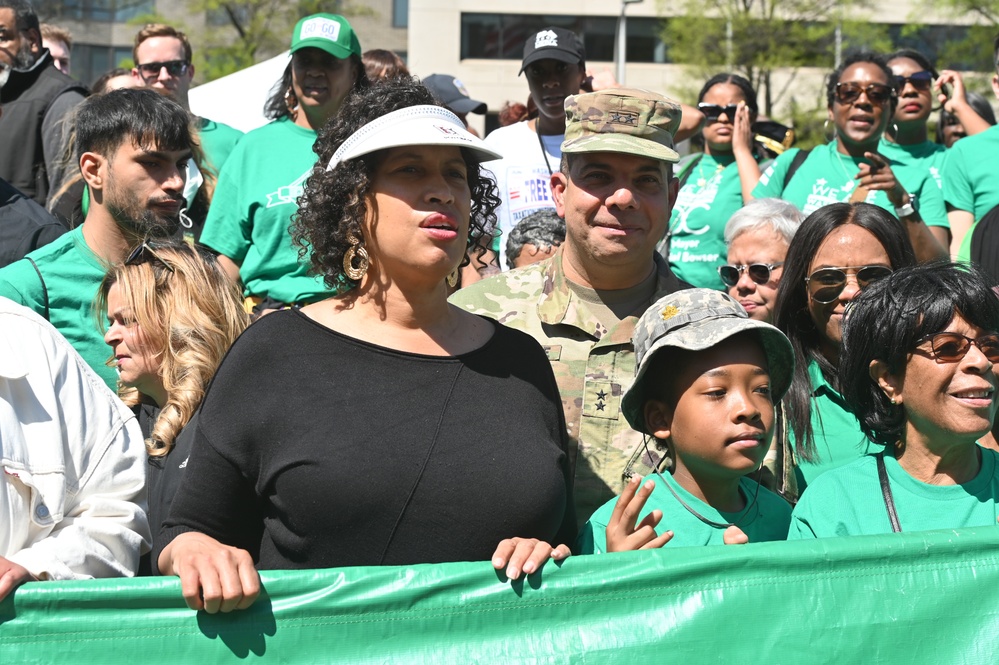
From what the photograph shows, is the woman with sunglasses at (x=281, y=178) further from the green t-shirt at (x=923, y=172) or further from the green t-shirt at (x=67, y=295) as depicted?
the green t-shirt at (x=923, y=172)

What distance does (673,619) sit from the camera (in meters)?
2.69

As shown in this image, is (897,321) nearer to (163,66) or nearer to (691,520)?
(691,520)

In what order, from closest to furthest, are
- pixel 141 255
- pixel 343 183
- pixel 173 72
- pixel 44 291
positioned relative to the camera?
pixel 343 183
pixel 141 255
pixel 44 291
pixel 173 72

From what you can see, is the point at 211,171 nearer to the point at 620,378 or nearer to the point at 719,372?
the point at 620,378

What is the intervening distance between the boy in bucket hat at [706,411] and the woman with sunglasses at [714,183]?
3.05 metres

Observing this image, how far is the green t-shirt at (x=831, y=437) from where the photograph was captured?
374 centimetres

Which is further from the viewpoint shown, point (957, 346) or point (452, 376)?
point (957, 346)

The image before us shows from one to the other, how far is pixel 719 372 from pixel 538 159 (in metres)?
Result: 3.38

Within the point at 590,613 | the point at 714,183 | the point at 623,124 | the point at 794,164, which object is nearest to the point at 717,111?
the point at 714,183

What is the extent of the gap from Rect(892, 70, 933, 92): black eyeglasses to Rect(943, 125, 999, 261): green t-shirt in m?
1.03

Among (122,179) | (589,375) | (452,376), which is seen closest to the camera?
(452,376)

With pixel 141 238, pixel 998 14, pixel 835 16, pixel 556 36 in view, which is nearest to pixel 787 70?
pixel 835 16

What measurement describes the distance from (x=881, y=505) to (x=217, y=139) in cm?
485

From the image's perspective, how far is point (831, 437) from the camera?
3.80 meters
